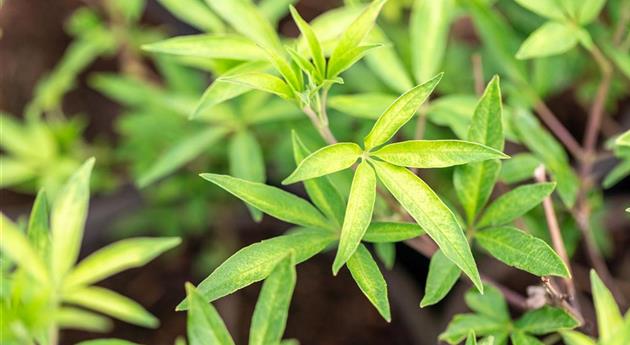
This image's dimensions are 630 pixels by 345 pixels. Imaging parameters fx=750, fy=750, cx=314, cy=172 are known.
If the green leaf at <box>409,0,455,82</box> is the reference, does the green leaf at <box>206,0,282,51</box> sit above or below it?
above

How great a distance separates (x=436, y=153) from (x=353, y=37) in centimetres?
15

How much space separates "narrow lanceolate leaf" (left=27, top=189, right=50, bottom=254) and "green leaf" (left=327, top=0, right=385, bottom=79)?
320 millimetres

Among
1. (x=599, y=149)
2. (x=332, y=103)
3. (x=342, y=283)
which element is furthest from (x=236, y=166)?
(x=599, y=149)

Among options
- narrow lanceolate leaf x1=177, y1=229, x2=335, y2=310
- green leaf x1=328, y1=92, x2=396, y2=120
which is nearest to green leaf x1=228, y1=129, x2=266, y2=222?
green leaf x1=328, y1=92, x2=396, y2=120

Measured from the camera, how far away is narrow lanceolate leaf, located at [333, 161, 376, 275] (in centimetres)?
65

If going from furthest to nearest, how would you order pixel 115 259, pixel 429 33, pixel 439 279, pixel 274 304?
pixel 429 33
pixel 115 259
pixel 439 279
pixel 274 304

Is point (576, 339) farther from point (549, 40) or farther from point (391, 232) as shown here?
point (549, 40)

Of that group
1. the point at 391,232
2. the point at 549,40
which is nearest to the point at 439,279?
the point at 391,232

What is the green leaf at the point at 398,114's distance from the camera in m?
0.66

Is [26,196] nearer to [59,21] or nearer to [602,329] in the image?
[59,21]

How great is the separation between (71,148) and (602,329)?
1.00 meters

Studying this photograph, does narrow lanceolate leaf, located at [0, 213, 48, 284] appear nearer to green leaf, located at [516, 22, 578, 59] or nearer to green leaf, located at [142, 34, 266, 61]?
green leaf, located at [142, 34, 266, 61]

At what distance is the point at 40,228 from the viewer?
30.7 inches

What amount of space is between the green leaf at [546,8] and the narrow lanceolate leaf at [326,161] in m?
0.32
